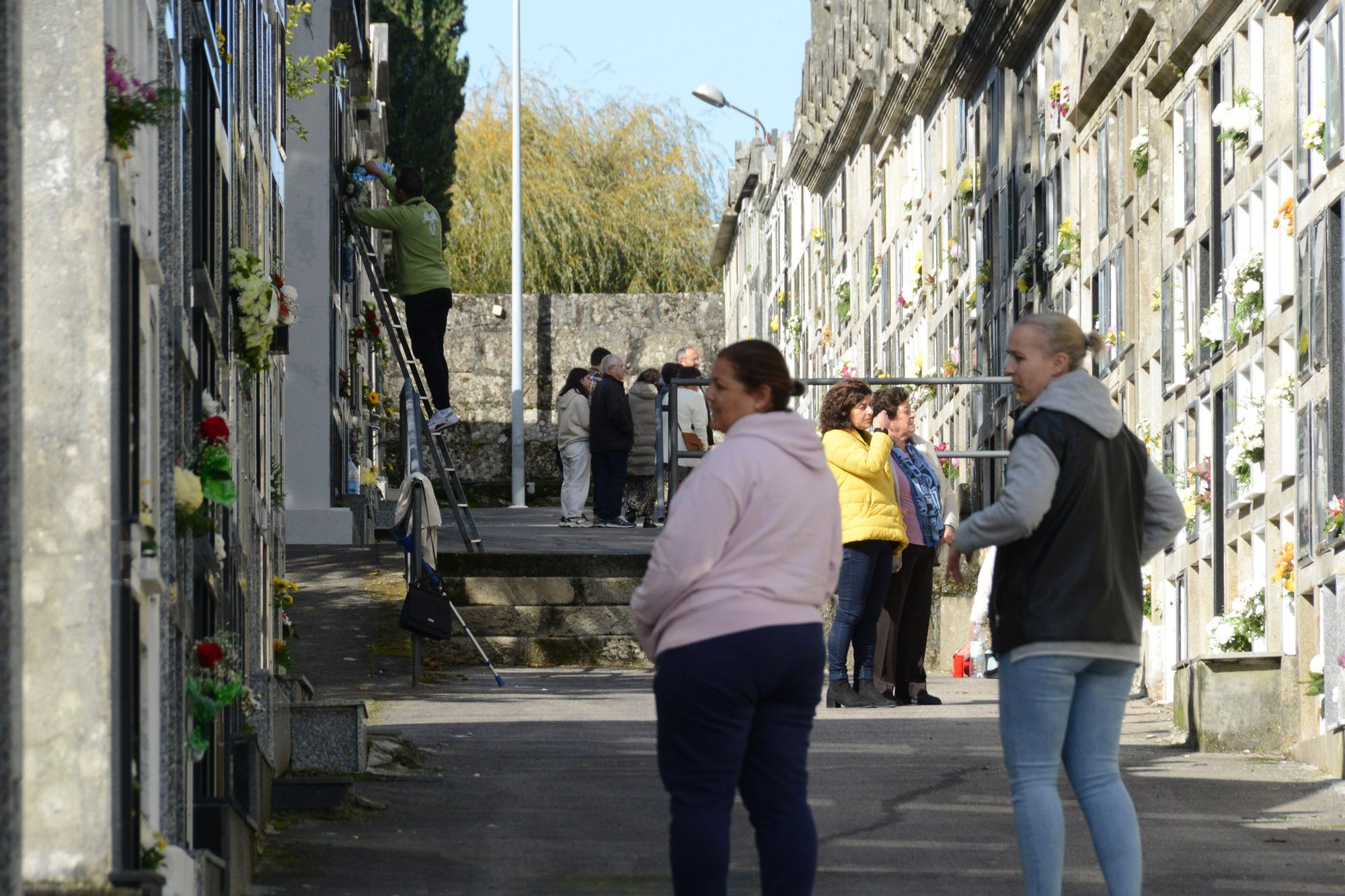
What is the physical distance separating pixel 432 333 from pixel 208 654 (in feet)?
36.9

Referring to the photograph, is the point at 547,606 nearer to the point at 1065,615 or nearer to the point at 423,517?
the point at 423,517

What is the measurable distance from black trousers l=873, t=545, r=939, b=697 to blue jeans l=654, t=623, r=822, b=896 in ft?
19.4

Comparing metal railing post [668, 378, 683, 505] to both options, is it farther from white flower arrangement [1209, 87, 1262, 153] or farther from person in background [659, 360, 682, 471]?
white flower arrangement [1209, 87, 1262, 153]

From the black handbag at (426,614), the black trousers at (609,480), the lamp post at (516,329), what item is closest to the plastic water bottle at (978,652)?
the black handbag at (426,614)

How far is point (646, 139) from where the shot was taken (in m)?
42.0

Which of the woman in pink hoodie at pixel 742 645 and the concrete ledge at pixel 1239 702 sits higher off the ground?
the woman in pink hoodie at pixel 742 645

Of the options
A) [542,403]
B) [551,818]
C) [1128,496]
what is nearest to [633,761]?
[551,818]

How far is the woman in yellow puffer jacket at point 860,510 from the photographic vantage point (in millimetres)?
10500

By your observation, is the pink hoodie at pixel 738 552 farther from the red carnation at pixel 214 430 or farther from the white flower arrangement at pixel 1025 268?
the white flower arrangement at pixel 1025 268

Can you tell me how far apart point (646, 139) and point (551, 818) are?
1386 inches

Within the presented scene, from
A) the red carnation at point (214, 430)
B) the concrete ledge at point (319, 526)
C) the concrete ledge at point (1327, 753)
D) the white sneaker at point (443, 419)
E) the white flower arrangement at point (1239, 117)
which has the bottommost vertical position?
the concrete ledge at point (1327, 753)

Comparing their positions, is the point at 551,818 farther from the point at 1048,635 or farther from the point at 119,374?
the point at 119,374

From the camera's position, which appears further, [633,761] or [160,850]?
[633,761]

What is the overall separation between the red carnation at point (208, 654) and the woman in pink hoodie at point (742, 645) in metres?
1.07
